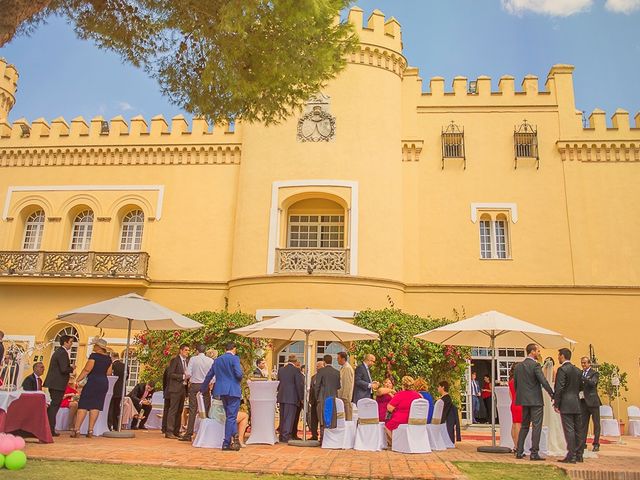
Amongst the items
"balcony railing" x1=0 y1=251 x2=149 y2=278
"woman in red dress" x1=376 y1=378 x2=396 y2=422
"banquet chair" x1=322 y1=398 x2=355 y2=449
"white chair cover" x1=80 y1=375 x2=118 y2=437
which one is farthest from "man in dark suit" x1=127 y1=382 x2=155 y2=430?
"balcony railing" x1=0 y1=251 x2=149 y2=278

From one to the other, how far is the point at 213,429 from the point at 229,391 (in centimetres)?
84

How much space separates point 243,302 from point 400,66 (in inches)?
385

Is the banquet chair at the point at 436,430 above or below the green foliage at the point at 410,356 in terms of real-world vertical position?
below

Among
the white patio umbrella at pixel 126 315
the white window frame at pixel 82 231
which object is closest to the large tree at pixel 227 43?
the white patio umbrella at pixel 126 315

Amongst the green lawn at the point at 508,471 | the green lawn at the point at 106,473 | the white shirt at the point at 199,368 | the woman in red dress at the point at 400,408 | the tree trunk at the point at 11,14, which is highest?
the tree trunk at the point at 11,14

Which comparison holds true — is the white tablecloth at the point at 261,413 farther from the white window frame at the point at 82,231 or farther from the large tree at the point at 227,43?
the white window frame at the point at 82,231

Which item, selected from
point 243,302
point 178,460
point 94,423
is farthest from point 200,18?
point 243,302

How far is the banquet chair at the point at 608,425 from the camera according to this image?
1471 cm

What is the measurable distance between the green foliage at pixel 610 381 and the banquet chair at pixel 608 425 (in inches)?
78.2

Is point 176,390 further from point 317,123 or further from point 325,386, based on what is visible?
point 317,123

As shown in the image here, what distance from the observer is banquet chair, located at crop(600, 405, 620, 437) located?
14.7 metres

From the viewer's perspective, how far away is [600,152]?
65.1ft

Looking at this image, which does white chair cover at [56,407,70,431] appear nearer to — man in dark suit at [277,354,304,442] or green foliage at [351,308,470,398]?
man in dark suit at [277,354,304,442]

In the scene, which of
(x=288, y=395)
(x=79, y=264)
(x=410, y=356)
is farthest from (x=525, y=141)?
(x=79, y=264)
